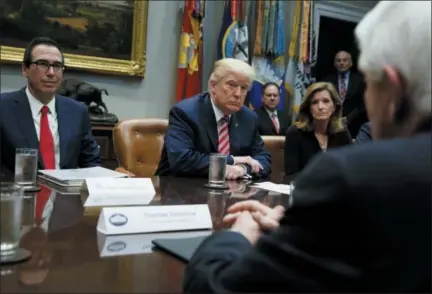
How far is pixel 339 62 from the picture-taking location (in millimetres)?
6363

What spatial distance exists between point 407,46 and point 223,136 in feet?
6.77

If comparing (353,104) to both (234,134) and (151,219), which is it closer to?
(234,134)

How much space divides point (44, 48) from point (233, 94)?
0.98m

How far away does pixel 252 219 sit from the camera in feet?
3.75

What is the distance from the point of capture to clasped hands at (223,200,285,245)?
108cm

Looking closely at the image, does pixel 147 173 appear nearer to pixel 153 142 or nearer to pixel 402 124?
pixel 153 142

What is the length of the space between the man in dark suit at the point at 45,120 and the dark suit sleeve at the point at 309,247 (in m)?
1.88

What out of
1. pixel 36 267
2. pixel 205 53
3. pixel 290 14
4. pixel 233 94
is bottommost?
pixel 36 267

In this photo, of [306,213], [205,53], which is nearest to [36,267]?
[306,213]

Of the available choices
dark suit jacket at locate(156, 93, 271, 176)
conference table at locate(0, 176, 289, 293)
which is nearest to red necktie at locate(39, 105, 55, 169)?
dark suit jacket at locate(156, 93, 271, 176)

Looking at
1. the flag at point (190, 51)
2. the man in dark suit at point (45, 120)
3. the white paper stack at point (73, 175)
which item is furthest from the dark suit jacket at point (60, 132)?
the flag at point (190, 51)

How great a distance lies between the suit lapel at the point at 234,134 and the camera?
2787 millimetres

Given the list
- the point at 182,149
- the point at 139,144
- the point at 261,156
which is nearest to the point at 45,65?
the point at 139,144

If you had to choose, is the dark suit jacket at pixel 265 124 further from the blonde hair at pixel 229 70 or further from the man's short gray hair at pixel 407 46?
the man's short gray hair at pixel 407 46
